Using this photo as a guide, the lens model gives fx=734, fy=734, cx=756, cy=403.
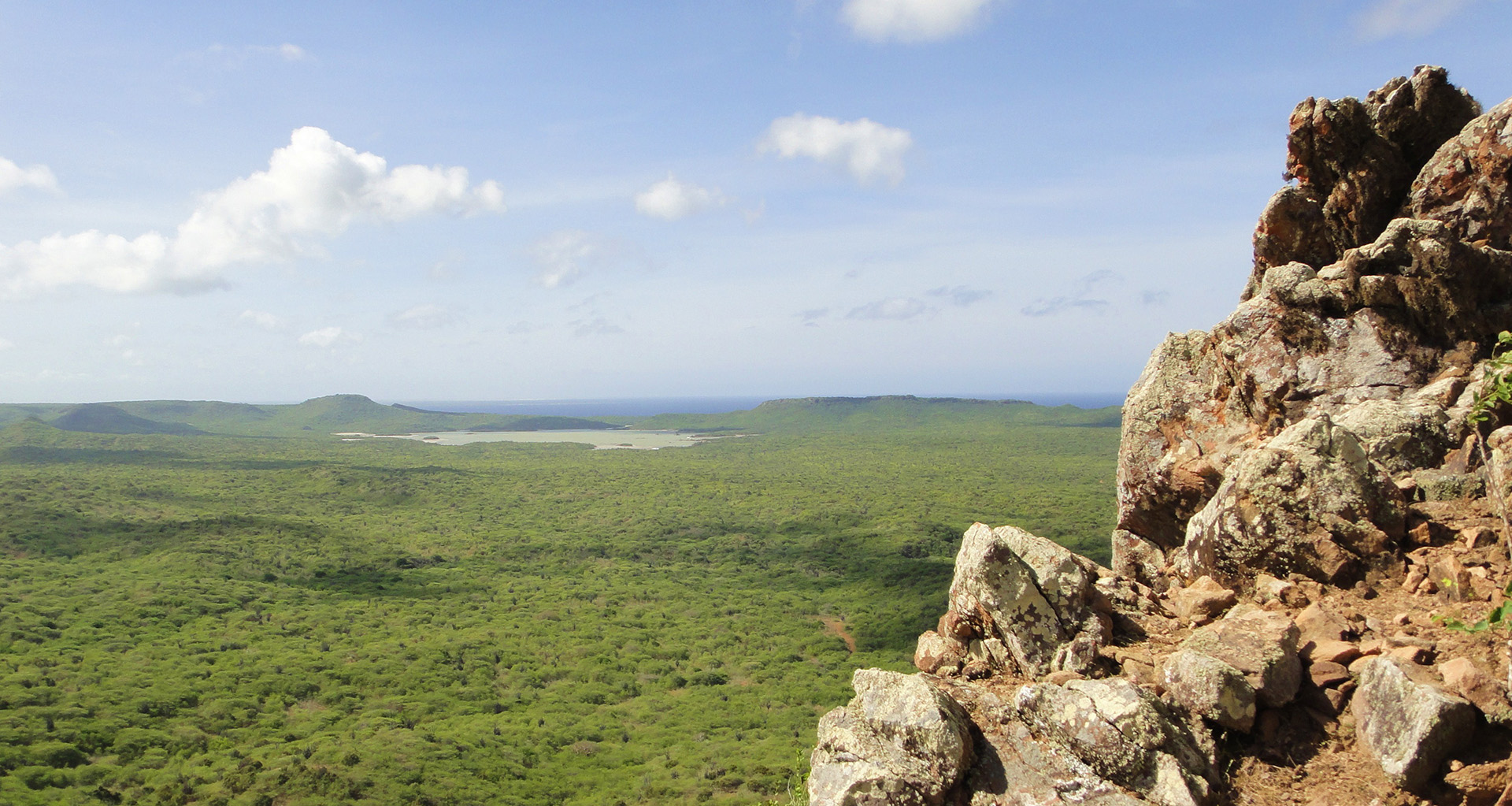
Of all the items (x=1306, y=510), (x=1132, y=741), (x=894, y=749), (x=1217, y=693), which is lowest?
(x=894, y=749)

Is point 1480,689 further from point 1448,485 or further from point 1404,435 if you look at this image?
point 1404,435

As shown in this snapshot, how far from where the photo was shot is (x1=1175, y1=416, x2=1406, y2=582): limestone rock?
11.1m

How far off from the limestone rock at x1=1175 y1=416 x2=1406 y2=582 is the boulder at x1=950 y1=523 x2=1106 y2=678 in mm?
2491

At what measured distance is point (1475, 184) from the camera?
1678 cm

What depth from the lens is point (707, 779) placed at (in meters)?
39.2

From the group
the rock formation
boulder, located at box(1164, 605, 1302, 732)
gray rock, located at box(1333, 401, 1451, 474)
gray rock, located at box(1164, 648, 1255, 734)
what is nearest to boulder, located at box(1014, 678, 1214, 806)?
the rock formation

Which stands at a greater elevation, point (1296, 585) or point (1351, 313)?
point (1351, 313)

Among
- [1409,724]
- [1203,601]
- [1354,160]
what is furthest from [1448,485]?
[1354,160]

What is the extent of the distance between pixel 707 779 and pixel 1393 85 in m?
39.7

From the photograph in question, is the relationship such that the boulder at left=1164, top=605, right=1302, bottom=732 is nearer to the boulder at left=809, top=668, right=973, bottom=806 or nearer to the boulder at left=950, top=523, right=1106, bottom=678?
the boulder at left=950, top=523, right=1106, bottom=678

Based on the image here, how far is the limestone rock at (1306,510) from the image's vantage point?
11086 millimetres

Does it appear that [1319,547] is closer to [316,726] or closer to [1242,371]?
[1242,371]

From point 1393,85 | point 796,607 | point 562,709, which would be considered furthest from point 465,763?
point 1393,85

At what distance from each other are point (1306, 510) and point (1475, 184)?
1163 cm
